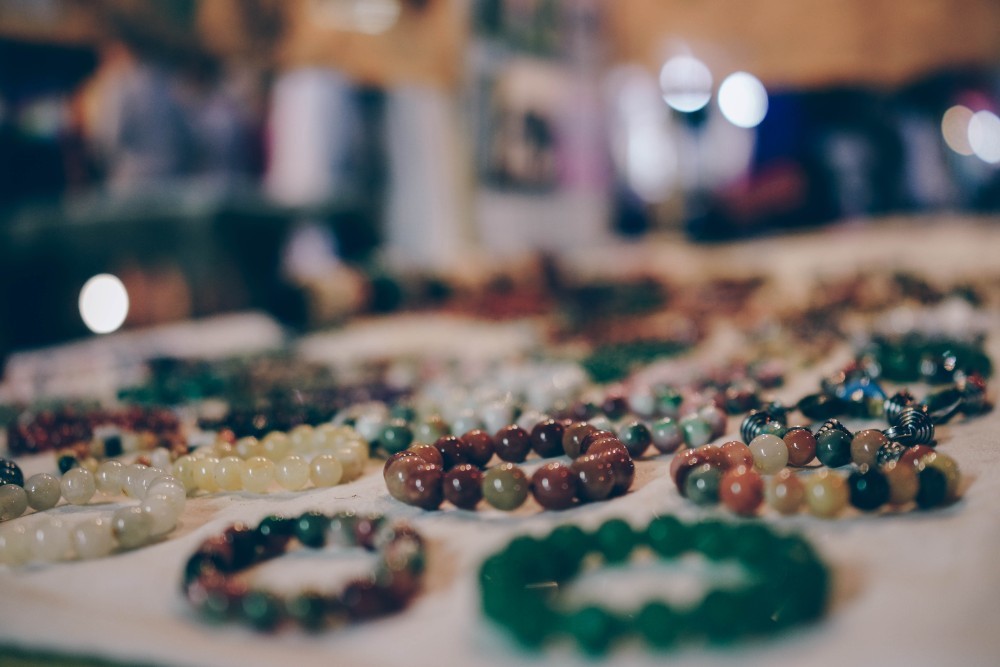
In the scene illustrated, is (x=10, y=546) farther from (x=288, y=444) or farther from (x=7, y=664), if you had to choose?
(x=288, y=444)

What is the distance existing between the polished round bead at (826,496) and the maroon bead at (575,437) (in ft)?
0.89

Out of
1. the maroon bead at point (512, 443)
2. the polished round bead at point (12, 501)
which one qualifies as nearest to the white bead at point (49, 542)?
the polished round bead at point (12, 501)

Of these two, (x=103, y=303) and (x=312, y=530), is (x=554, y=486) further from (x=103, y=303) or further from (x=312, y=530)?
(x=103, y=303)

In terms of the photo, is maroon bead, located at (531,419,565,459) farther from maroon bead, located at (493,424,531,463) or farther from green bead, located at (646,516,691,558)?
green bead, located at (646,516,691,558)

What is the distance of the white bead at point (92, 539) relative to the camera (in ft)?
2.56

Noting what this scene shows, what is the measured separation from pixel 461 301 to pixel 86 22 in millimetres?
1345

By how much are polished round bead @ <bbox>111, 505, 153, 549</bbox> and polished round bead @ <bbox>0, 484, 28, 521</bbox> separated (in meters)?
0.19

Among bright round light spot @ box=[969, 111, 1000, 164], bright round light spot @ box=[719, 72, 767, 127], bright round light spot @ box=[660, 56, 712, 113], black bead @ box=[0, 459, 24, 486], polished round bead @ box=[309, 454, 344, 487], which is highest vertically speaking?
bright round light spot @ box=[719, 72, 767, 127]

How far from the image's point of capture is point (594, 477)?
826 mm

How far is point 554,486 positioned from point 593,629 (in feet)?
0.85

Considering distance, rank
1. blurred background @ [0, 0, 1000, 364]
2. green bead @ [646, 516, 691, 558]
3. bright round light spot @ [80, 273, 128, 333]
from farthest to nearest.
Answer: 1. bright round light spot @ [80, 273, 128, 333]
2. blurred background @ [0, 0, 1000, 364]
3. green bead @ [646, 516, 691, 558]

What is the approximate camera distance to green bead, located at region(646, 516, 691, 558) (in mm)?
684

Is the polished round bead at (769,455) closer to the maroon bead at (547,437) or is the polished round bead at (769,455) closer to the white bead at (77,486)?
the maroon bead at (547,437)

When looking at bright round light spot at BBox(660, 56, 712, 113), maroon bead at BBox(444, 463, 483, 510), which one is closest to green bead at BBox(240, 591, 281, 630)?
maroon bead at BBox(444, 463, 483, 510)
